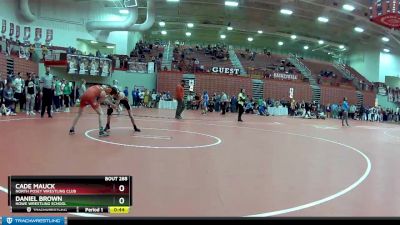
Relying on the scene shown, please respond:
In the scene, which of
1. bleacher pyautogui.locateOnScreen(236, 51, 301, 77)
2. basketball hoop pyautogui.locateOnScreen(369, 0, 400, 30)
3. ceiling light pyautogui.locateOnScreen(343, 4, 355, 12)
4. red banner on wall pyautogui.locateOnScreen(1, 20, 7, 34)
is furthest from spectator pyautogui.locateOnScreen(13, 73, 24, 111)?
ceiling light pyautogui.locateOnScreen(343, 4, 355, 12)

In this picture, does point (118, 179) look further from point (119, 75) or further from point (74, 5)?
point (74, 5)

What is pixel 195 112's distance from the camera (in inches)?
966

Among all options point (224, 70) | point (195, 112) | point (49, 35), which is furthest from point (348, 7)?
point (49, 35)

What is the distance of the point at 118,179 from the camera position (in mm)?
1797

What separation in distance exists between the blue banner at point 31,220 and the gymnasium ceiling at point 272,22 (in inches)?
1264

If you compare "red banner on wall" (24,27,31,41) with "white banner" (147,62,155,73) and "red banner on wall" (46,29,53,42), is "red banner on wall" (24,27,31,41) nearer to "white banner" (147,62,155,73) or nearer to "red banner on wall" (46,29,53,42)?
"red banner on wall" (46,29,53,42)

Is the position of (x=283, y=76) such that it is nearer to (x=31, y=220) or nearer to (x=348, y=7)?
(x=348, y=7)

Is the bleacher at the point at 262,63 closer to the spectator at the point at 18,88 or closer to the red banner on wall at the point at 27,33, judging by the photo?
the red banner on wall at the point at 27,33

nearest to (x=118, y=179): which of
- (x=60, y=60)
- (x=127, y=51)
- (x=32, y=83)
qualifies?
(x=32, y=83)

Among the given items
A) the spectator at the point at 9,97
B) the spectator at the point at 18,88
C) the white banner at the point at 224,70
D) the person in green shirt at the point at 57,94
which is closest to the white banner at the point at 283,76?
the white banner at the point at 224,70

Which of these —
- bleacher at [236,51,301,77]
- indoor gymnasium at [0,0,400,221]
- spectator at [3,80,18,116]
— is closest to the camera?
indoor gymnasium at [0,0,400,221]
